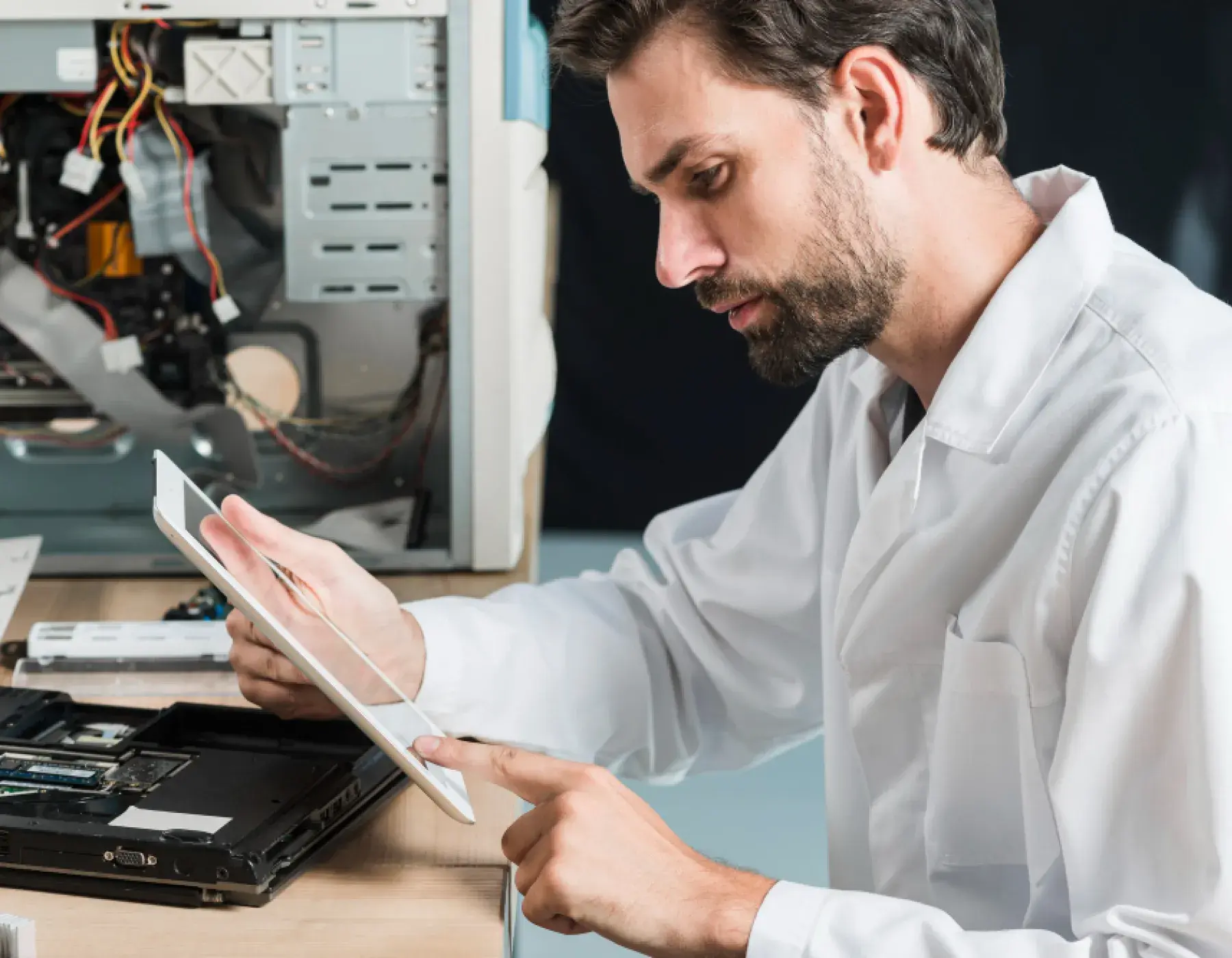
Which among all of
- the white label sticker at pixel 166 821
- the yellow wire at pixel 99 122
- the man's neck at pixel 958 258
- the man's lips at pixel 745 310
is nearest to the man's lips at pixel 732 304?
the man's lips at pixel 745 310

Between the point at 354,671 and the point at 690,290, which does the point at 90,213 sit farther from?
the point at 690,290

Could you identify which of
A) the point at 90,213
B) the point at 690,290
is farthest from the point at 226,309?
the point at 690,290

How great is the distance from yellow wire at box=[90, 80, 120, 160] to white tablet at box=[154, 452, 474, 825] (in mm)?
621

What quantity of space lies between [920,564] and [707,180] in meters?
0.31

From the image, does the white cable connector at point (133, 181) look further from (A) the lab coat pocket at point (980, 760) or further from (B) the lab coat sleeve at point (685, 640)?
(A) the lab coat pocket at point (980, 760)

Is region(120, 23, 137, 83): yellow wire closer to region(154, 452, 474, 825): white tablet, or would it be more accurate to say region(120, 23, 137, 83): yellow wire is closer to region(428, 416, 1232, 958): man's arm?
region(154, 452, 474, 825): white tablet

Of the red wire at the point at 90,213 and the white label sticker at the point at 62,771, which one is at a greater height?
the red wire at the point at 90,213

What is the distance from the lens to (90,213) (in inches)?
58.8

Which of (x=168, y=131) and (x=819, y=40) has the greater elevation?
(x=819, y=40)

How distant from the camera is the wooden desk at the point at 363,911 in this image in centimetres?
84

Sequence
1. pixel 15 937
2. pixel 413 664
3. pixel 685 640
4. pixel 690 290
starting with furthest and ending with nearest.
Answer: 1. pixel 690 290
2. pixel 685 640
3. pixel 413 664
4. pixel 15 937

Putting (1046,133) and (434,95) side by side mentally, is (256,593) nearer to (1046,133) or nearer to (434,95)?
(434,95)

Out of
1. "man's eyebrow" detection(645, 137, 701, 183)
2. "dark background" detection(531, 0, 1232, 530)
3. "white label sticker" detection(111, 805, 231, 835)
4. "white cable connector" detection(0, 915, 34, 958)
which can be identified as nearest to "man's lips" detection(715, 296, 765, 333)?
"man's eyebrow" detection(645, 137, 701, 183)

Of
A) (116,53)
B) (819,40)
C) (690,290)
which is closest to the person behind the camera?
(819,40)
